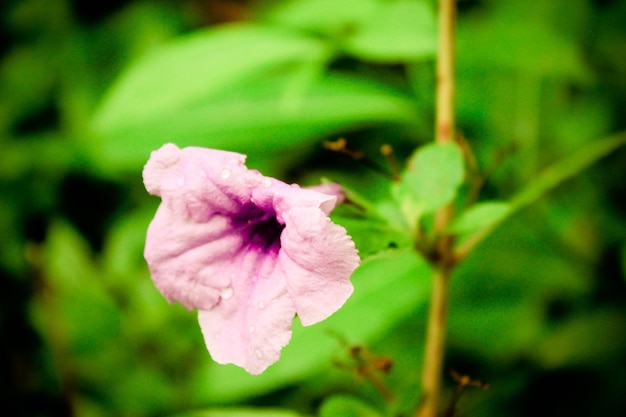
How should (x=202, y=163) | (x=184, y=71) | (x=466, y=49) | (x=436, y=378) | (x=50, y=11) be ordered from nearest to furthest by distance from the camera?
(x=202, y=163) → (x=436, y=378) → (x=184, y=71) → (x=466, y=49) → (x=50, y=11)

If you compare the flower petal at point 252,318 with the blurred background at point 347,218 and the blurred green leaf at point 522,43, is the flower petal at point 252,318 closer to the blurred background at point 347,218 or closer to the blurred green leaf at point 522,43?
the blurred background at point 347,218

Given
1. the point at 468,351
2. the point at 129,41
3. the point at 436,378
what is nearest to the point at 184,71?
the point at 436,378

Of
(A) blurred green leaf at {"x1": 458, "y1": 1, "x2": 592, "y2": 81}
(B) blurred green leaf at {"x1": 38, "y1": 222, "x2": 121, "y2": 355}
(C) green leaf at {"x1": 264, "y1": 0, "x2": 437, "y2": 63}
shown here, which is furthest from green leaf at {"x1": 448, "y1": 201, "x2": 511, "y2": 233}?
(B) blurred green leaf at {"x1": 38, "y1": 222, "x2": 121, "y2": 355}

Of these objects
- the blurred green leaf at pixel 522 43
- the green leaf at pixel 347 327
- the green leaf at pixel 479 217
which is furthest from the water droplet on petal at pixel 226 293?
the blurred green leaf at pixel 522 43

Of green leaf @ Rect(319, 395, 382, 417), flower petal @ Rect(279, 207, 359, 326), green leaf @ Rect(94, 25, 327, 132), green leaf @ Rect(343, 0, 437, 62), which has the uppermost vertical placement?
green leaf @ Rect(343, 0, 437, 62)

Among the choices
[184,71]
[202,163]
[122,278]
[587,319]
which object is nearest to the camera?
[202,163]

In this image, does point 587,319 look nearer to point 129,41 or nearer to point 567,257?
point 567,257

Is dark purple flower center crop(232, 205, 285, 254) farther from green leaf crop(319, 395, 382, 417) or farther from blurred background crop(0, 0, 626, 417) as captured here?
green leaf crop(319, 395, 382, 417)
